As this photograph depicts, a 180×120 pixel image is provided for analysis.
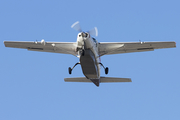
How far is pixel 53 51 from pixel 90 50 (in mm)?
5947

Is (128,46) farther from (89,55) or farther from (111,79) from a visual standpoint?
(89,55)

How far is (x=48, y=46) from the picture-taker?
34562 millimetres

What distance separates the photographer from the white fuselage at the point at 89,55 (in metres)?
Answer: 29.2

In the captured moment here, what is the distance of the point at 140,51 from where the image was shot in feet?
113

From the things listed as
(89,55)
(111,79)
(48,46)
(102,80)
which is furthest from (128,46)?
(48,46)

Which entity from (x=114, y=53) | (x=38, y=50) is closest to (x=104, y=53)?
(x=114, y=53)

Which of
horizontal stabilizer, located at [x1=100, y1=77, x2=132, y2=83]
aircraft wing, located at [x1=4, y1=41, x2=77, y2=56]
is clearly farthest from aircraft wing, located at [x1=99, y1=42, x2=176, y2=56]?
horizontal stabilizer, located at [x1=100, y1=77, x2=132, y2=83]

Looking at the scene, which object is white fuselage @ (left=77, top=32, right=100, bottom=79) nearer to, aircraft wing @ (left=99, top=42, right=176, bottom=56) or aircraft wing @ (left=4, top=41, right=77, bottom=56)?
aircraft wing @ (left=99, top=42, right=176, bottom=56)

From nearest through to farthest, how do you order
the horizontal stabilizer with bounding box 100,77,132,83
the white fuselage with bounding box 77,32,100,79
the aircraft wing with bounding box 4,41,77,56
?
the white fuselage with bounding box 77,32,100,79, the aircraft wing with bounding box 4,41,77,56, the horizontal stabilizer with bounding box 100,77,132,83

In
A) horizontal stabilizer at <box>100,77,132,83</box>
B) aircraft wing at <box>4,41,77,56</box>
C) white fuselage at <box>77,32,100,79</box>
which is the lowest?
horizontal stabilizer at <box>100,77,132,83</box>

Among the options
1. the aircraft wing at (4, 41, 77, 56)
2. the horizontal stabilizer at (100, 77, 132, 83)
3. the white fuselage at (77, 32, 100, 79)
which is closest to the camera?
the white fuselage at (77, 32, 100, 79)

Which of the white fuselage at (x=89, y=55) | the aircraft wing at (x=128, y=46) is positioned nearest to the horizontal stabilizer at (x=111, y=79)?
the white fuselage at (x=89, y=55)

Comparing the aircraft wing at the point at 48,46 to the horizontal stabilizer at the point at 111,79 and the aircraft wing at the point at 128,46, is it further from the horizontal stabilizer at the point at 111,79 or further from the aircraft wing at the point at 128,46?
the horizontal stabilizer at the point at 111,79

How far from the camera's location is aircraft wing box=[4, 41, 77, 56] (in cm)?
3309
